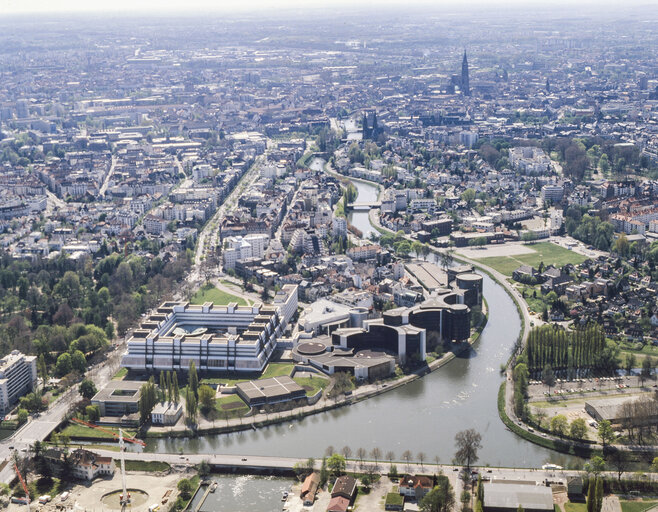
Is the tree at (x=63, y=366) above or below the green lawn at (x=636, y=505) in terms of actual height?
above

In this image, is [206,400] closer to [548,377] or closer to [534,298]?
[548,377]

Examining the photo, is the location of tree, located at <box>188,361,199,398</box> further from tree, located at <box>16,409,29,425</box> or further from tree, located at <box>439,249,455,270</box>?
tree, located at <box>439,249,455,270</box>

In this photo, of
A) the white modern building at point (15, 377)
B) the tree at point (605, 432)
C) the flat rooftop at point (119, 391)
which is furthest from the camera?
the white modern building at point (15, 377)

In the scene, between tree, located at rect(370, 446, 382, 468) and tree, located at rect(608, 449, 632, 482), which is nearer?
tree, located at rect(608, 449, 632, 482)

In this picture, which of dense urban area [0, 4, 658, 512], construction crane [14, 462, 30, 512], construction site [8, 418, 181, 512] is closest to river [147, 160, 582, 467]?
dense urban area [0, 4, 658, 512]

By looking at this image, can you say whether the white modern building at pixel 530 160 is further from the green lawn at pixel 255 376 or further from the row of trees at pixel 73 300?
the green lawn at pixel 255 376

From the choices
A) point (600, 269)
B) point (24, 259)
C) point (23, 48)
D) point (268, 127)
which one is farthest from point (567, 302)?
point (23, 48)

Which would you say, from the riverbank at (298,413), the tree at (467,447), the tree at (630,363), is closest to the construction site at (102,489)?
the riverbank at (298,413)
